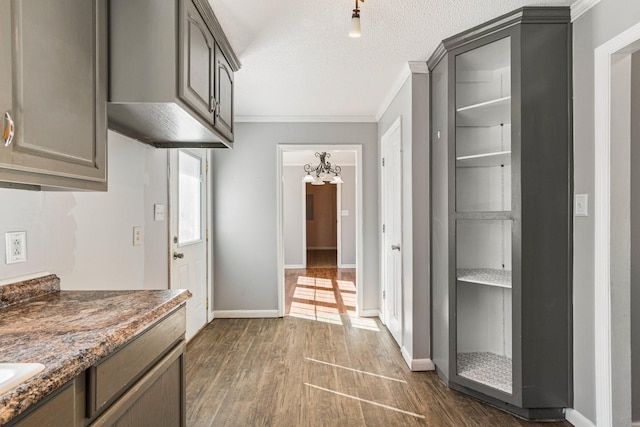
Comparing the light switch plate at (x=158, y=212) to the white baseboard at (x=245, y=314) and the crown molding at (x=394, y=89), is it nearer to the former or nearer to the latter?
the white baseboard at (x=245, y=314)

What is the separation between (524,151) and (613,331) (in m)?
1.04

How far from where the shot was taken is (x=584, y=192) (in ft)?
6.59

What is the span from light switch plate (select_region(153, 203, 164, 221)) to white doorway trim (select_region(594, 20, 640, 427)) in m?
2.78

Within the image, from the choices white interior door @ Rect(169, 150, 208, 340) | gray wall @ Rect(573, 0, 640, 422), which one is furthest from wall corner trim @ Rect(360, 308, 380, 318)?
gray wall @ Rect(573, 0, 640, 422)

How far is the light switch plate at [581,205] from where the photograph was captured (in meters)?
1.99

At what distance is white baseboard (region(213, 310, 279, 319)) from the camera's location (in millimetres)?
4211

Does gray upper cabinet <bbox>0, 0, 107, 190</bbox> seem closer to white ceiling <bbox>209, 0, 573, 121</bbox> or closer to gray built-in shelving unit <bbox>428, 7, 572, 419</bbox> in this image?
white ceiling <bbox>209, 0, 573, 121</bbox>

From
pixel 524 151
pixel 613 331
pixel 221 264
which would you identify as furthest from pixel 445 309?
pixel 221 264

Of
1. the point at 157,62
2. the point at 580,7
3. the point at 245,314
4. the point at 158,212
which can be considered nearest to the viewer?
the point at 157,62

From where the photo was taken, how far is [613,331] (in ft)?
6.00

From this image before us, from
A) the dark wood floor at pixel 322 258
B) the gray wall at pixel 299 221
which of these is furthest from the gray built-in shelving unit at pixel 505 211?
the dark wood floor at pixel 322 258

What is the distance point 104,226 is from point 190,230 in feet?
5.12

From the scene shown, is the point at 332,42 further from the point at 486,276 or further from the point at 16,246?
the point at 16,246

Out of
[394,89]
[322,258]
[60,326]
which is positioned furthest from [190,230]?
[322,258]
